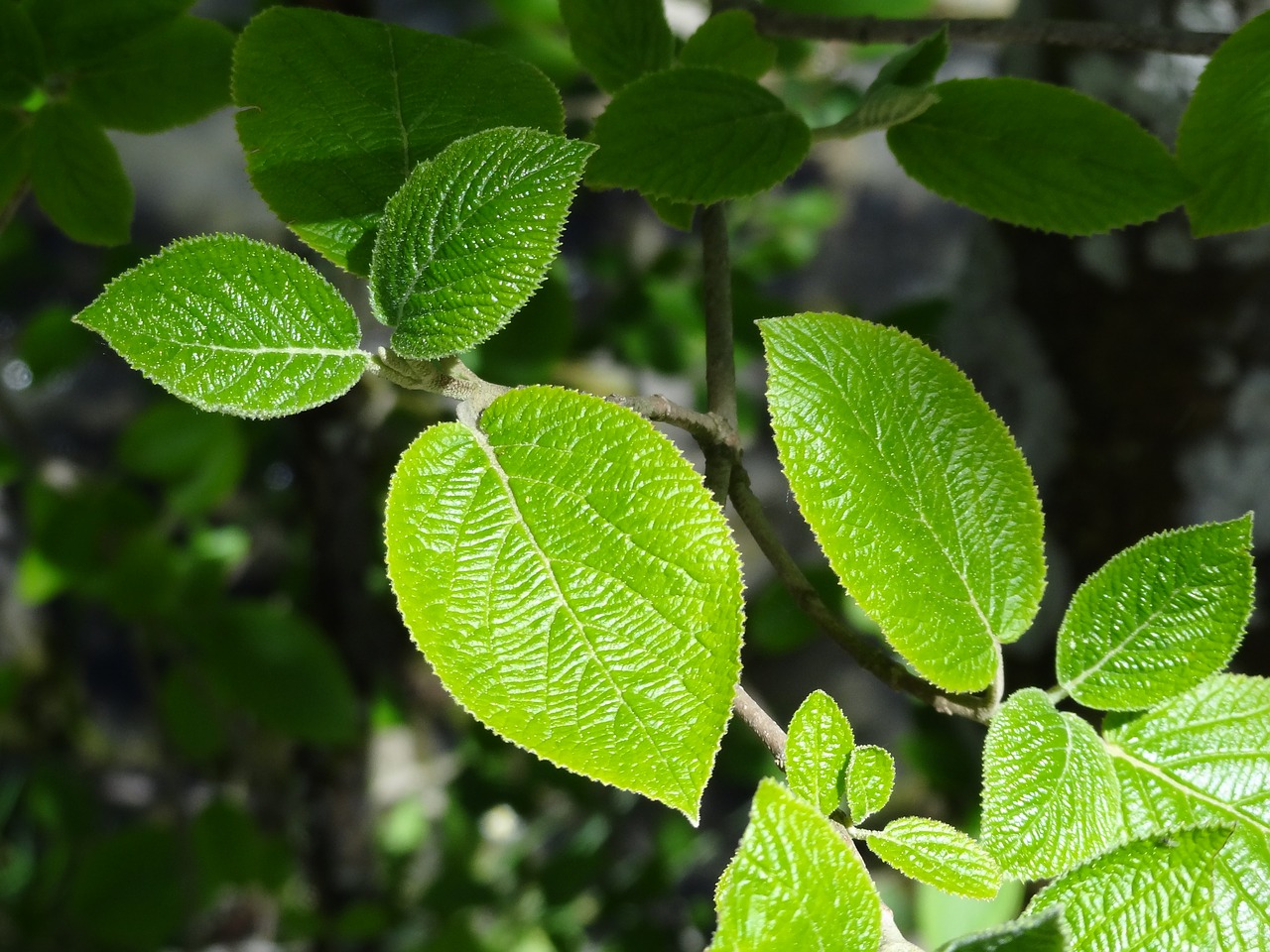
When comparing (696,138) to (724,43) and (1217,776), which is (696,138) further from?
(1217,776)

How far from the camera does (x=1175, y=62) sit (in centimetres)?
105

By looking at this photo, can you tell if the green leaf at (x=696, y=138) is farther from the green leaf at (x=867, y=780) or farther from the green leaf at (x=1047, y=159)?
the green leaf at (x=867, y=780)

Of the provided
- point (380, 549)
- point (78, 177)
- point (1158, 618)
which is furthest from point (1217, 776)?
point (380, 549)

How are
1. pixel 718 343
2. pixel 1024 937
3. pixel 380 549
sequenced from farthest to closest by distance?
pixel 380 549 < pixel 718 343 < pixel 1024 937

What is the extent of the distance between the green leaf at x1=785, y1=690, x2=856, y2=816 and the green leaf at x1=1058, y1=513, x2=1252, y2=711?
5.2 inches

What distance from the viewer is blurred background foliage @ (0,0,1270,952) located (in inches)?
43.5

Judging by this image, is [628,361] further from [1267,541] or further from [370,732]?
[1267,541]

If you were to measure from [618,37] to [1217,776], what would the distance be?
488mm

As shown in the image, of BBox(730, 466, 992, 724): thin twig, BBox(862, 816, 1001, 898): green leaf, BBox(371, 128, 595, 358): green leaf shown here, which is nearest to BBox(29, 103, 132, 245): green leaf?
BBox(371, 128, 595, 358): green leaf

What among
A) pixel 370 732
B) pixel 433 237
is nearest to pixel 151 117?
pixel 433 237

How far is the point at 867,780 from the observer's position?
41cm

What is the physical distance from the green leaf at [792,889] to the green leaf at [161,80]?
1.75 ft

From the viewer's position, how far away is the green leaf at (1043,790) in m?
0.42

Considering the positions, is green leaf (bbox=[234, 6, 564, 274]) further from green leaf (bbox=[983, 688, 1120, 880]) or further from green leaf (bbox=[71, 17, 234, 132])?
green leaf (bbox=[983, 688, 1120, 880])
